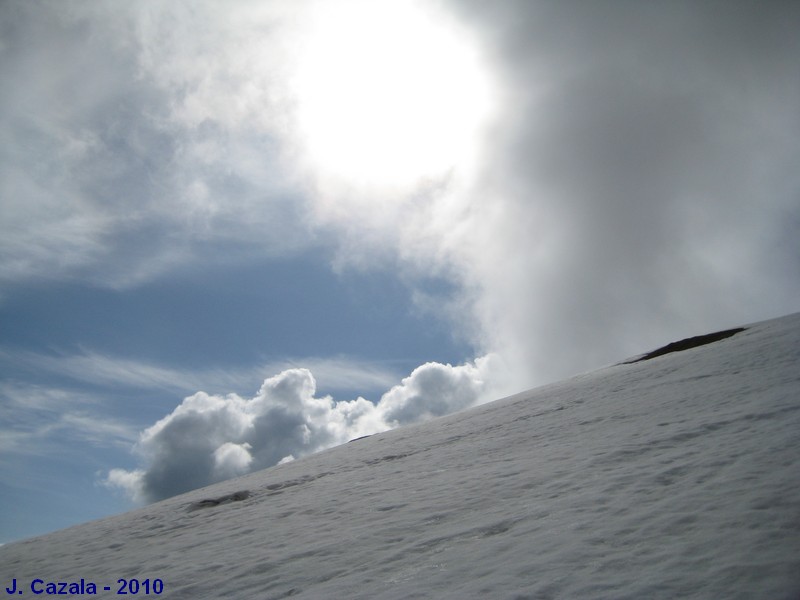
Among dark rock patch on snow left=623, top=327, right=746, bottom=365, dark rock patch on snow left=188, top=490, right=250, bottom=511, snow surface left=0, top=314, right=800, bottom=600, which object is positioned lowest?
snow surface left=0, top=314, right=800, bottom=600

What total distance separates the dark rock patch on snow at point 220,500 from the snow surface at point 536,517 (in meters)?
0.07

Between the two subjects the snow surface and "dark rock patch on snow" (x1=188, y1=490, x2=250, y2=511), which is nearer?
the snow surface

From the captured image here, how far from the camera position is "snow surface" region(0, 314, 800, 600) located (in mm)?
5980

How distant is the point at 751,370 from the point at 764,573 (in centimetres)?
1313

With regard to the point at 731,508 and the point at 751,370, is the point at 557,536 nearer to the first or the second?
the point at 731,508

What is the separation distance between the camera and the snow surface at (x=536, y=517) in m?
5.98

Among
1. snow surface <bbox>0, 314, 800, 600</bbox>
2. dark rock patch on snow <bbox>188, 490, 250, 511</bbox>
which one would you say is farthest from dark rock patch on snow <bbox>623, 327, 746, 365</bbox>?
dark rock patch on snow <bbox>188, 490, 250, 511</bbox>

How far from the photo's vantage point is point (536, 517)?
8406mm

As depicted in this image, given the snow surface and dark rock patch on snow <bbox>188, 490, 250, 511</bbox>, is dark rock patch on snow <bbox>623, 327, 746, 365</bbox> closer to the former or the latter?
the snow surface

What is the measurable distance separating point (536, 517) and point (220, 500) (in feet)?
43.0

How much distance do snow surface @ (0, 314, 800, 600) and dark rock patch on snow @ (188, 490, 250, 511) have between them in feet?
0.24

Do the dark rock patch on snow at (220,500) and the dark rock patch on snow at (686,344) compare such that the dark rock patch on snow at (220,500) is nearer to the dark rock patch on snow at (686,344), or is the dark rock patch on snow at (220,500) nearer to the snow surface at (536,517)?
the snow surface at (536,517)

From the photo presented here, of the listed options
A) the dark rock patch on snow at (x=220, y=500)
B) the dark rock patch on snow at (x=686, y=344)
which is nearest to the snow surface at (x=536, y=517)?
the dark rock patch on snow at (x=220, y=500)

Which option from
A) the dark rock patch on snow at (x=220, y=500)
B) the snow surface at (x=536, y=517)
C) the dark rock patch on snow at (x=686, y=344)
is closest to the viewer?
the snow surface at (x=536, y=517)
